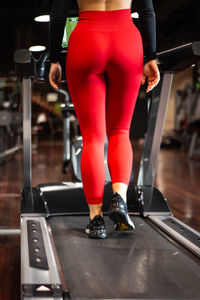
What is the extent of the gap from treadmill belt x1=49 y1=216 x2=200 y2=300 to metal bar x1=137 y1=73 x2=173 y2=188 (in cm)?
69

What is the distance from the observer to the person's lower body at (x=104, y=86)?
1.45 meters

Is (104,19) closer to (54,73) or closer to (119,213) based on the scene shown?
(54,73)

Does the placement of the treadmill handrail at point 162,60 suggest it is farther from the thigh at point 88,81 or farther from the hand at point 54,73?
the thigh at point 88,81

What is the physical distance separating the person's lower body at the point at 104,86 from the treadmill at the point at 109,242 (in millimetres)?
168

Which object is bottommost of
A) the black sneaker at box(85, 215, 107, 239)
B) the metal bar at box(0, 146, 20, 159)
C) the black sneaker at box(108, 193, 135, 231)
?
the metal bar at box(0, 146, 20, 159)

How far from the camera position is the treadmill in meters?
1.11

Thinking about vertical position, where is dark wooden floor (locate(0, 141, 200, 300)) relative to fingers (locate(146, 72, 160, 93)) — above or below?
below

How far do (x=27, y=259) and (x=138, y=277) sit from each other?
38cm

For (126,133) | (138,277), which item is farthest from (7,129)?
(138,277)

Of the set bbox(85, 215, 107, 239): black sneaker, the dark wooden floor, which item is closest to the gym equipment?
the dark wooden floor

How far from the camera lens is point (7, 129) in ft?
19.3

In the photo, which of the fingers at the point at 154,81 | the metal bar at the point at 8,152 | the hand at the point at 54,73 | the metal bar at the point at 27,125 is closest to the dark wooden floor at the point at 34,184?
the metal bar at the point at 8,152

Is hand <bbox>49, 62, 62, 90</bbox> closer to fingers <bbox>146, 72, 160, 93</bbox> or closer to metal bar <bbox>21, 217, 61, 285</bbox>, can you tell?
fingers <bbox>146, 72, 160, 93</bbox>

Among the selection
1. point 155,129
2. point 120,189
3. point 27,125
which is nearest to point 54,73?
point 120,189
